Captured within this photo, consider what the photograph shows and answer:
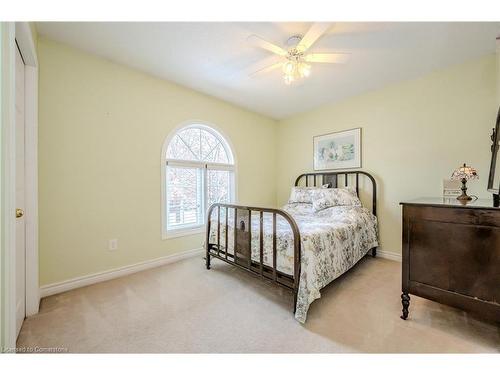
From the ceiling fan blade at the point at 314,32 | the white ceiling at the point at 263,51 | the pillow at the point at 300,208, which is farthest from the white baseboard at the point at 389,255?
the ceiling fan blade at the point at 314,32

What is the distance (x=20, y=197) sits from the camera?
1518mm

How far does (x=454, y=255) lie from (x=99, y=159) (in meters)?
3.15

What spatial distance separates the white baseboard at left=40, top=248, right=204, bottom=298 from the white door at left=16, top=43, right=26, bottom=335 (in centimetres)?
35

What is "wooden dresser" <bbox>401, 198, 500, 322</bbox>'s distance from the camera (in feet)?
4.09

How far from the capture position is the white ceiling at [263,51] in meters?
1.75

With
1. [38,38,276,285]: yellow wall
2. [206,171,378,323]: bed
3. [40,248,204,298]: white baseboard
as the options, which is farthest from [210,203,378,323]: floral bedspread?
[38,38,276,285]: yellow wall

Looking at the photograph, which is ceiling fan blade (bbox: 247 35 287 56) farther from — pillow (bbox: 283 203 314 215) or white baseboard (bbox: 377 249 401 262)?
white baseboard (bbox: 377 249 401 262)

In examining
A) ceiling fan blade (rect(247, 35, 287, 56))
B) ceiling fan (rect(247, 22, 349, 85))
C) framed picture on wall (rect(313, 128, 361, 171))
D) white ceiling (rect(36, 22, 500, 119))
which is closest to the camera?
ceiling fan blade (rect(247, 35, 287, 56))

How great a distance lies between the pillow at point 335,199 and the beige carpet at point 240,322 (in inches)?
40.2

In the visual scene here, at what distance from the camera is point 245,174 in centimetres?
362

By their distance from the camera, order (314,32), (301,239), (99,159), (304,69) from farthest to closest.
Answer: (99,159) < (304,69) < (301,239) < (314,32)

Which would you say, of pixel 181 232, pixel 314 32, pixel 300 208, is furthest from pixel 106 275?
pixel 314 32

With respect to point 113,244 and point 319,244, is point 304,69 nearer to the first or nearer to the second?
point 319,244
